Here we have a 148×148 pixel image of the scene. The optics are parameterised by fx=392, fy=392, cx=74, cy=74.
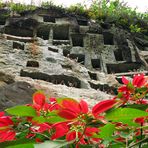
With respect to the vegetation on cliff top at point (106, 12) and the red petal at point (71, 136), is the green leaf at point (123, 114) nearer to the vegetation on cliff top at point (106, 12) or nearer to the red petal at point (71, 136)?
the red petal at point (71, 136)

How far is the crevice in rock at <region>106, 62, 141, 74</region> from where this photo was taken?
17.4 metres

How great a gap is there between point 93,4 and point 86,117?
836 inches

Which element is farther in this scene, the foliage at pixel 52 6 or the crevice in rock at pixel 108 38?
the foliage at pixel 52 6

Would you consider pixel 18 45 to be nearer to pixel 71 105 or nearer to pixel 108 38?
pixel 108 38

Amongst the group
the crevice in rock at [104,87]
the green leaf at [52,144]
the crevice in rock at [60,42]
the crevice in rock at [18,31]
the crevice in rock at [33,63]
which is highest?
the green leaf at [52,144]

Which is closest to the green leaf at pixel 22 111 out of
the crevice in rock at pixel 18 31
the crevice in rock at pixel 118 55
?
the crevice in rock at pixel 118 55

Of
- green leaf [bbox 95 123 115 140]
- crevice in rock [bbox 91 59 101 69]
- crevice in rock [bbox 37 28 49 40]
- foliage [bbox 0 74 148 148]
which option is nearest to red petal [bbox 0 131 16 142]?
foliage [bbox 0 74 148 148]

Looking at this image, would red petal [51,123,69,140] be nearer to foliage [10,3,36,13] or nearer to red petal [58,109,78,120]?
red petal [58,109,78,120]

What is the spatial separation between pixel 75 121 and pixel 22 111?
25 centimetres

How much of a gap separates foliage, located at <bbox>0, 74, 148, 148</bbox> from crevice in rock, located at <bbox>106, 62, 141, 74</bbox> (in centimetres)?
1532

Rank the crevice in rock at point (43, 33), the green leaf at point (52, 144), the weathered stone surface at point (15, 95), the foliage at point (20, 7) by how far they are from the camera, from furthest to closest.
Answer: the foliage at point (20, 7)
the crevice in rock at point (43, 33)
the weathered stone surface at point (15, 95)
the green leaf at point (52, 144)

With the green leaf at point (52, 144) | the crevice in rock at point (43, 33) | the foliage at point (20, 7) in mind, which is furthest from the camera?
the foliage at point (20, 7)

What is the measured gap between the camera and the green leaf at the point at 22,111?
1.69 metres

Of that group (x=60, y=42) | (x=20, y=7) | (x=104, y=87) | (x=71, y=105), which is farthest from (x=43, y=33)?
(x=71, y=105)
